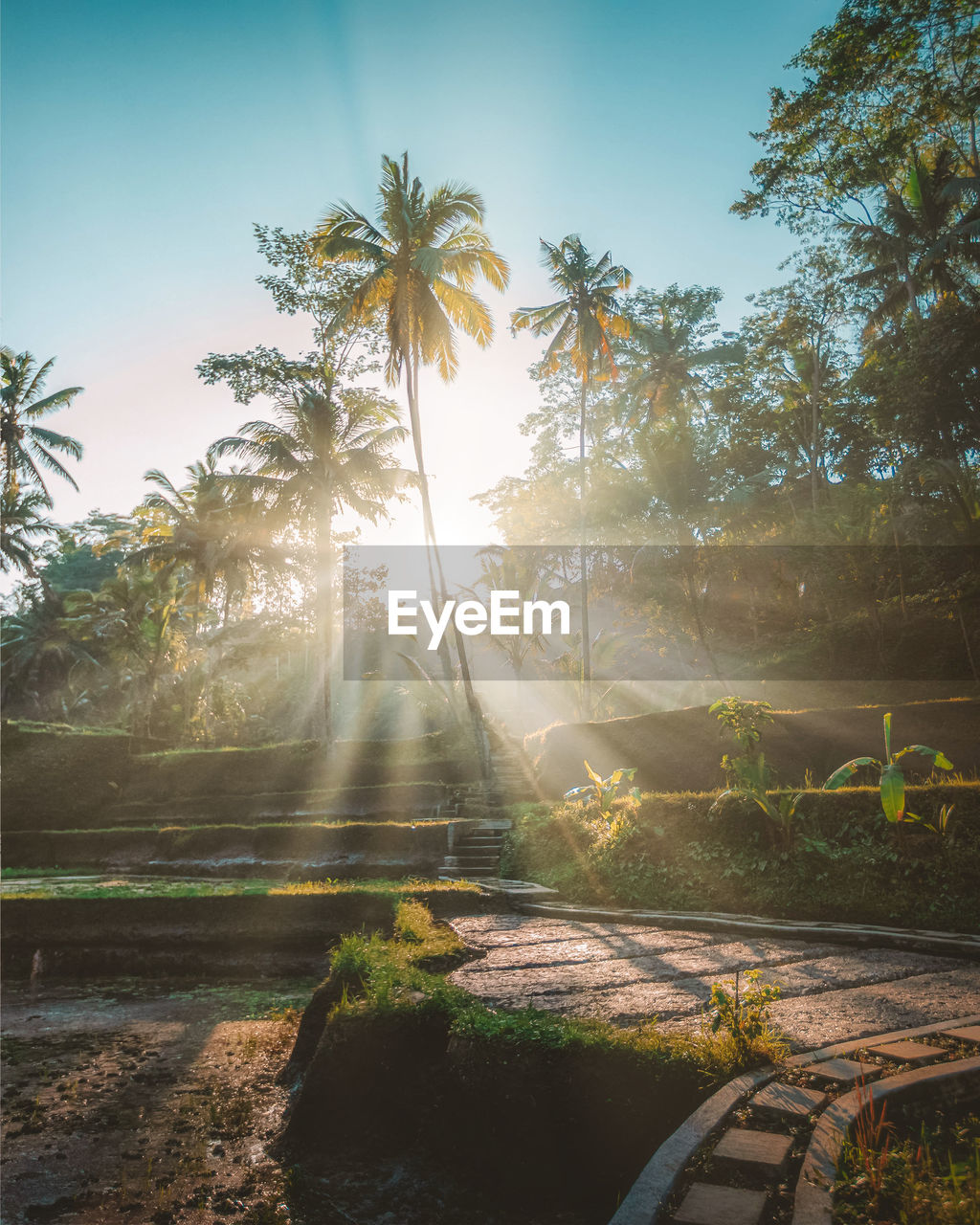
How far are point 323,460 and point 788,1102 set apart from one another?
78.1 feet

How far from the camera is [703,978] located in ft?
17.9

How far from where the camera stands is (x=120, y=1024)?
7180 millimetres

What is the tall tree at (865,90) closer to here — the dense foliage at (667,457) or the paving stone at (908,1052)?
the dense foliage at (667,457)

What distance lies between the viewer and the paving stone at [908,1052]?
3383 millimetres

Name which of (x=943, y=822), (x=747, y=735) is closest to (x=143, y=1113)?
(x=747, y=735)

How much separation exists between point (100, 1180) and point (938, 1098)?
425 cm

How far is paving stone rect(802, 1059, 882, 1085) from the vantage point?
129 inches

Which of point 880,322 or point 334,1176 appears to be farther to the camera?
point 880,322

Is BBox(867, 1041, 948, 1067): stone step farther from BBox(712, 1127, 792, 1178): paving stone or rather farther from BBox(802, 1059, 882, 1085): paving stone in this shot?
BBox(712, 1127, 792, 1178): paving stone

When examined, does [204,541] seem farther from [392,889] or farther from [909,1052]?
[909,1052]

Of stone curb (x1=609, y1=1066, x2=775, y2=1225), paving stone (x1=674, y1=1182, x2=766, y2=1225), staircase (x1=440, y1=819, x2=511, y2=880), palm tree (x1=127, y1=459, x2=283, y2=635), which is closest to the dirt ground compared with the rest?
stone curb (x1=609, y1=1066, x2=775, y2=1225)

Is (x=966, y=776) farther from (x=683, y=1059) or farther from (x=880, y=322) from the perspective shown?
(x=880, y=322)

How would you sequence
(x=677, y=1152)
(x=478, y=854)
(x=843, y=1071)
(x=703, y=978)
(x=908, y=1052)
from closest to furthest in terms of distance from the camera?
(x=677, y=1152) < (x=843, y=1071) < (x=908, y=1052) < (x=703, y=978) < (x=478, y=854)

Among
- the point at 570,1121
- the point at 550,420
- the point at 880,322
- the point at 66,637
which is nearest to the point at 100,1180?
the point at 570,1121
